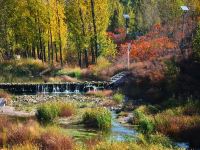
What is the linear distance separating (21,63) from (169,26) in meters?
19.0

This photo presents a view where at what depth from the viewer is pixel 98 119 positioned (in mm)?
20906

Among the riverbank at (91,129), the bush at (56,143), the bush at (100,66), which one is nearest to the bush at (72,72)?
the bush at (100,66)

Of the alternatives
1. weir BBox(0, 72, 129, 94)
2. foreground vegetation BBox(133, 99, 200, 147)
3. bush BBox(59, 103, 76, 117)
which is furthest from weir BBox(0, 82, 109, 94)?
foreground vegetation BBox(133, 99, 200, 147)

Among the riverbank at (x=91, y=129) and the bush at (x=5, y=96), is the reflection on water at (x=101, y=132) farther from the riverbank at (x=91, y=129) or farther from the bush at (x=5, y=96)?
the bush at (x=5, y=96)

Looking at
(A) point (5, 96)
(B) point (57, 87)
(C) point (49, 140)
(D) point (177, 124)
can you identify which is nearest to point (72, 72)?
(B) point (57, 87)

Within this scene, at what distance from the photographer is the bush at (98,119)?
20869mm

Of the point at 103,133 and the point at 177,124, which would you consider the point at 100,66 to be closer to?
the point at 103,133

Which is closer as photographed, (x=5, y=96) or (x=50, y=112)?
(x=50, y=112)

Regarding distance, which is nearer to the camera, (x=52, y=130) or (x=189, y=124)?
(x=52, y=130)

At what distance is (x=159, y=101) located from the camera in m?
27.5

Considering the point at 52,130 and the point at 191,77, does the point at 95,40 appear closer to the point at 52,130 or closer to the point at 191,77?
the point at 191,77

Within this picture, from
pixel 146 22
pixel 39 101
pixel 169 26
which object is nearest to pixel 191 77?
pixel 39 101

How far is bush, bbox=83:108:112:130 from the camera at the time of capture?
822 inches

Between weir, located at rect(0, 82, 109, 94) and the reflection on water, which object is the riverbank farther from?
weir, located at rect(0, 82, 109, 94)
